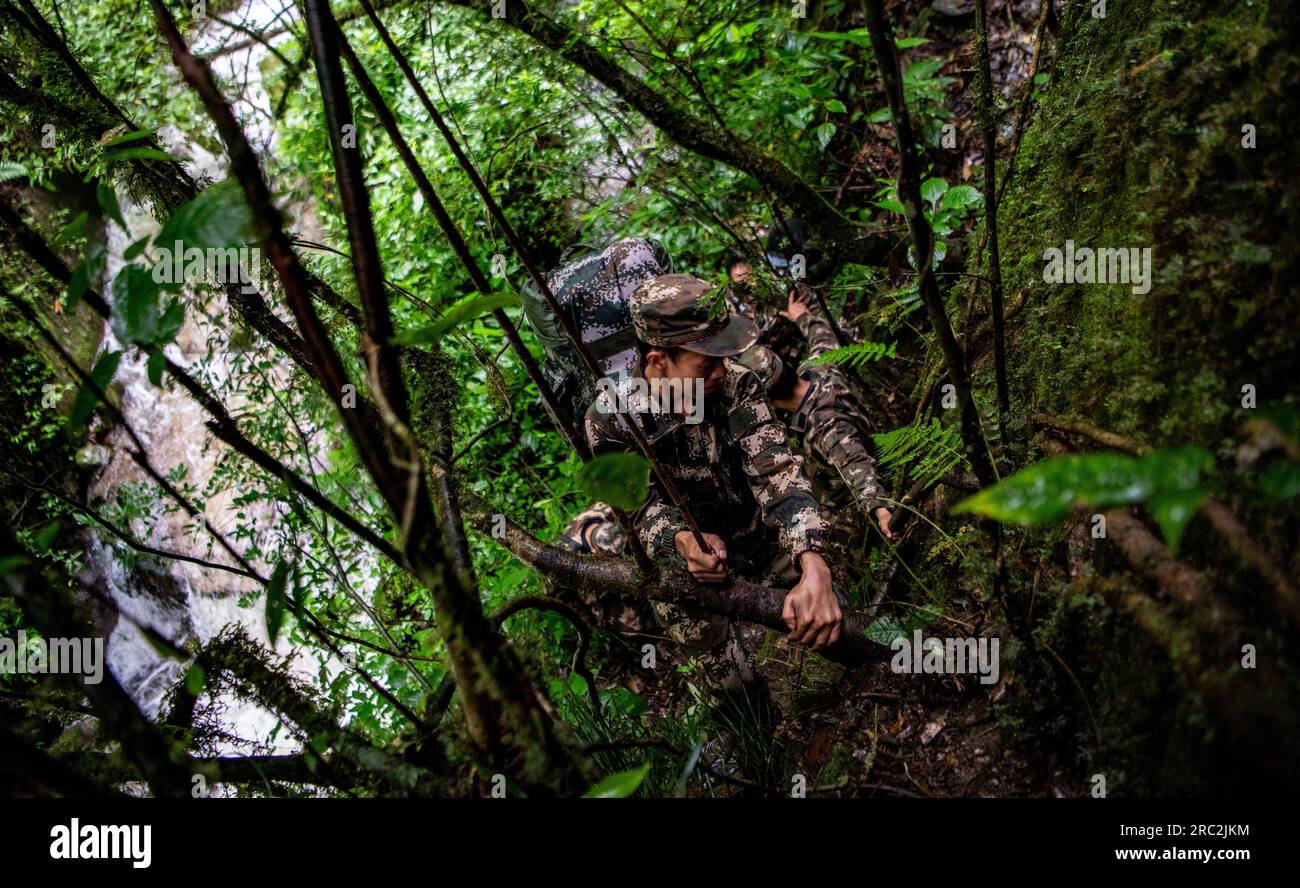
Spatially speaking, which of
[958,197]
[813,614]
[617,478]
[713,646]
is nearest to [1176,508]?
[617,478]

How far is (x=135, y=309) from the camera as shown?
1.36m

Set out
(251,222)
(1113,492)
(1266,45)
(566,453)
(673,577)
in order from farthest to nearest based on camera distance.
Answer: (566,453) → (673,577) → (1266,45) → (251,222) → (1113,492)

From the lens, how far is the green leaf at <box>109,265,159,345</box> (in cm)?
135

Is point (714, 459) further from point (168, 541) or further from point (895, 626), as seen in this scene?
point (168, 541)

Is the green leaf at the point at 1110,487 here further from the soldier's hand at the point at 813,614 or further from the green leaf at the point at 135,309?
the soldier's hand at the point at 813,614

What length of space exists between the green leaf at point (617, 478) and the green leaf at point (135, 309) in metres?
0.85

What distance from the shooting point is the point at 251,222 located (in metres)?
1.24

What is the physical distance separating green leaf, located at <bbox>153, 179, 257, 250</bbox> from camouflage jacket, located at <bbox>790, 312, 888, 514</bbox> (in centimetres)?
300

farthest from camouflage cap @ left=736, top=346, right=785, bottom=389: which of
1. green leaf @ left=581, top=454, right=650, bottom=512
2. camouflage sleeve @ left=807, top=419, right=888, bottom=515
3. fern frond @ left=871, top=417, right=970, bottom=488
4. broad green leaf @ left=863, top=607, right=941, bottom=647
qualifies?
green leaf @ left=581, top=454, right=650, bottom=512

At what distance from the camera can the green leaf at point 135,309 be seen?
1.35m
